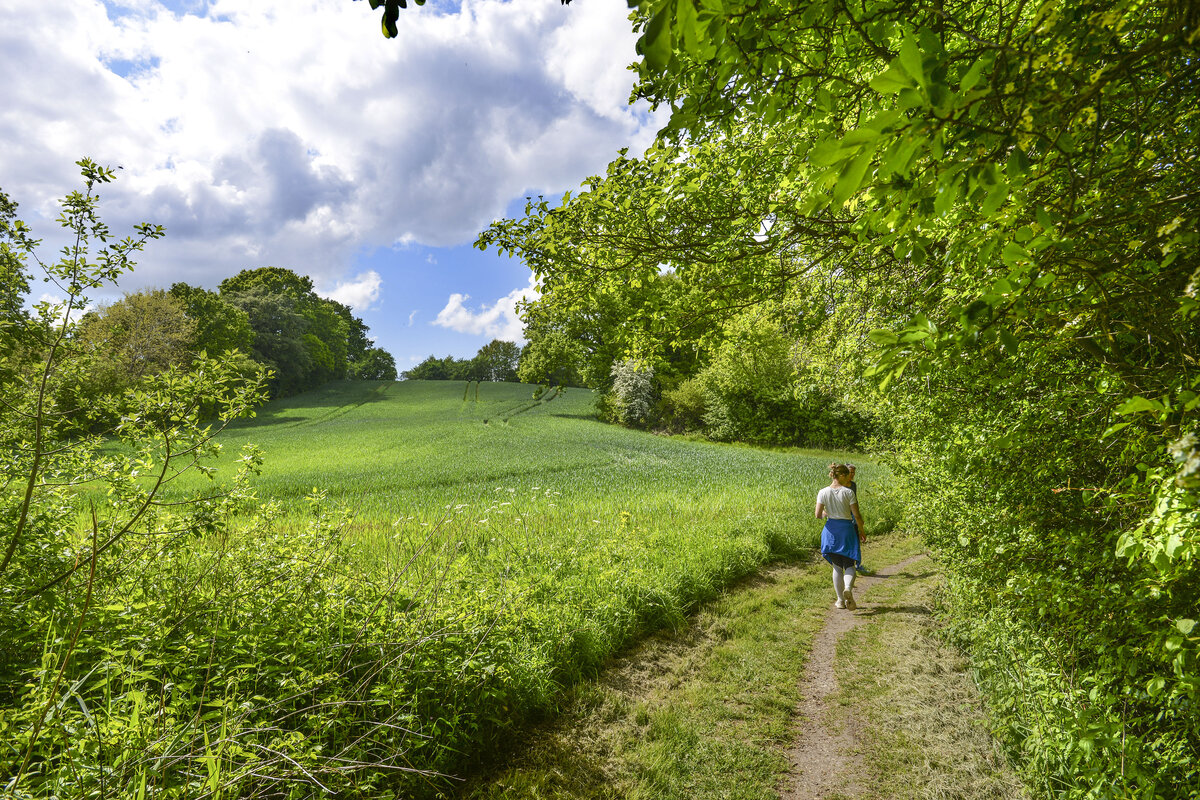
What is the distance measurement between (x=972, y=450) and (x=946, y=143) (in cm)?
288

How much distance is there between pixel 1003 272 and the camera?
229 centimetres

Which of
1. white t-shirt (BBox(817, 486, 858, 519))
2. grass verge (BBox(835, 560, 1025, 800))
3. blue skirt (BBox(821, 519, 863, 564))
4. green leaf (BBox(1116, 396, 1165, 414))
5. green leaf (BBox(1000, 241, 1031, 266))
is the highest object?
green leaf (BBox(1000, 241, 1031, 266))

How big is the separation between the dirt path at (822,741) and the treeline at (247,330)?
37.9 ft

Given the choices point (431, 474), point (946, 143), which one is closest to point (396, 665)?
point (946, 143)

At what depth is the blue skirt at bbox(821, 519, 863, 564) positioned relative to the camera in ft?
21.7

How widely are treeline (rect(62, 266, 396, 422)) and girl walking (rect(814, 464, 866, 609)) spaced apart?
39.4 feet

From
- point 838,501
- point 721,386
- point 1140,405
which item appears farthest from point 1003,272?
point 721,386

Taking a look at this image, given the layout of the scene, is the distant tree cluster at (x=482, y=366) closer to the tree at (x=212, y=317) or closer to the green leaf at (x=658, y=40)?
the tree at (x=212, y=317)

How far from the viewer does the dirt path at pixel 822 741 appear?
363cm

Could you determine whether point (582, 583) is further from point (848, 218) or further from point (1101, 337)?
point (1101, 337)

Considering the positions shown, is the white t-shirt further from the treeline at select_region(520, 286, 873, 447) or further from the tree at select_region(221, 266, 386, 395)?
the tree at select_region(221, 266, 386, 395)

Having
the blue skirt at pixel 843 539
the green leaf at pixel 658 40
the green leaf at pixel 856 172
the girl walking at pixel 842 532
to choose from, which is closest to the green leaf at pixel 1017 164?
the green leaf at pixel 856 172

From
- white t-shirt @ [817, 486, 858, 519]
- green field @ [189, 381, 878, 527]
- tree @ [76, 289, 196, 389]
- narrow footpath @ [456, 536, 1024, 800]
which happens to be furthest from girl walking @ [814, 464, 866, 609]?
tree @ [76, 289, 196, 389]

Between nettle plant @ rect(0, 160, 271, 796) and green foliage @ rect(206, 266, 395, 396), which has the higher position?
green foliage @ rect(206, 266, 395, 396)
